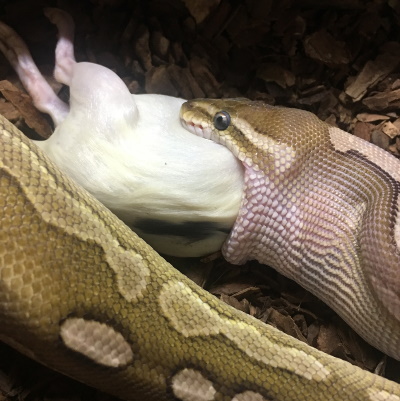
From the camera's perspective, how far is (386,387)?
6.87 feet

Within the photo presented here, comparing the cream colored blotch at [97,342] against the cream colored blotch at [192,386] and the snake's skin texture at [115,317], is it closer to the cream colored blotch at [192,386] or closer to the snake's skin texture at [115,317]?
the snake's skin texture at [115,317]

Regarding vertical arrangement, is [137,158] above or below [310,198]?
below

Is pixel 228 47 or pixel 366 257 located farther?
pixel 228 47

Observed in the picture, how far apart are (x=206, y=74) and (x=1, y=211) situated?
1.50 meters

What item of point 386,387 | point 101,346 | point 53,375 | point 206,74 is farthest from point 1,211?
point 386,387

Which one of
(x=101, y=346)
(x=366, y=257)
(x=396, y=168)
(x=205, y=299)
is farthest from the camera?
(x=396, y=168)

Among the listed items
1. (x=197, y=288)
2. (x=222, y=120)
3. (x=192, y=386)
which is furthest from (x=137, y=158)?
(x=192, y=386)

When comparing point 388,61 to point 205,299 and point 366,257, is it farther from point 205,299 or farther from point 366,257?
point 205,299

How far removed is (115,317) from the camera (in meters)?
1.77

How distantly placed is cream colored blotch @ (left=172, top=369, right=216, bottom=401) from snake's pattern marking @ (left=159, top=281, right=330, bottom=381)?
15 cm

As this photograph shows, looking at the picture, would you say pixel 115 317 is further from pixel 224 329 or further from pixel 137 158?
pixel 137 158

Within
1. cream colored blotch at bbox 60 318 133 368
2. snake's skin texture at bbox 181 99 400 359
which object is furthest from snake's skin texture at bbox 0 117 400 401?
snake's skin texture at bbox 181 99 400 359

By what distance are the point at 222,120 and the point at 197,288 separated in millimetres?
858

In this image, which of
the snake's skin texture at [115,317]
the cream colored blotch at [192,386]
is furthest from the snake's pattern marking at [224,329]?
the cream colored blotch at [192,386]
